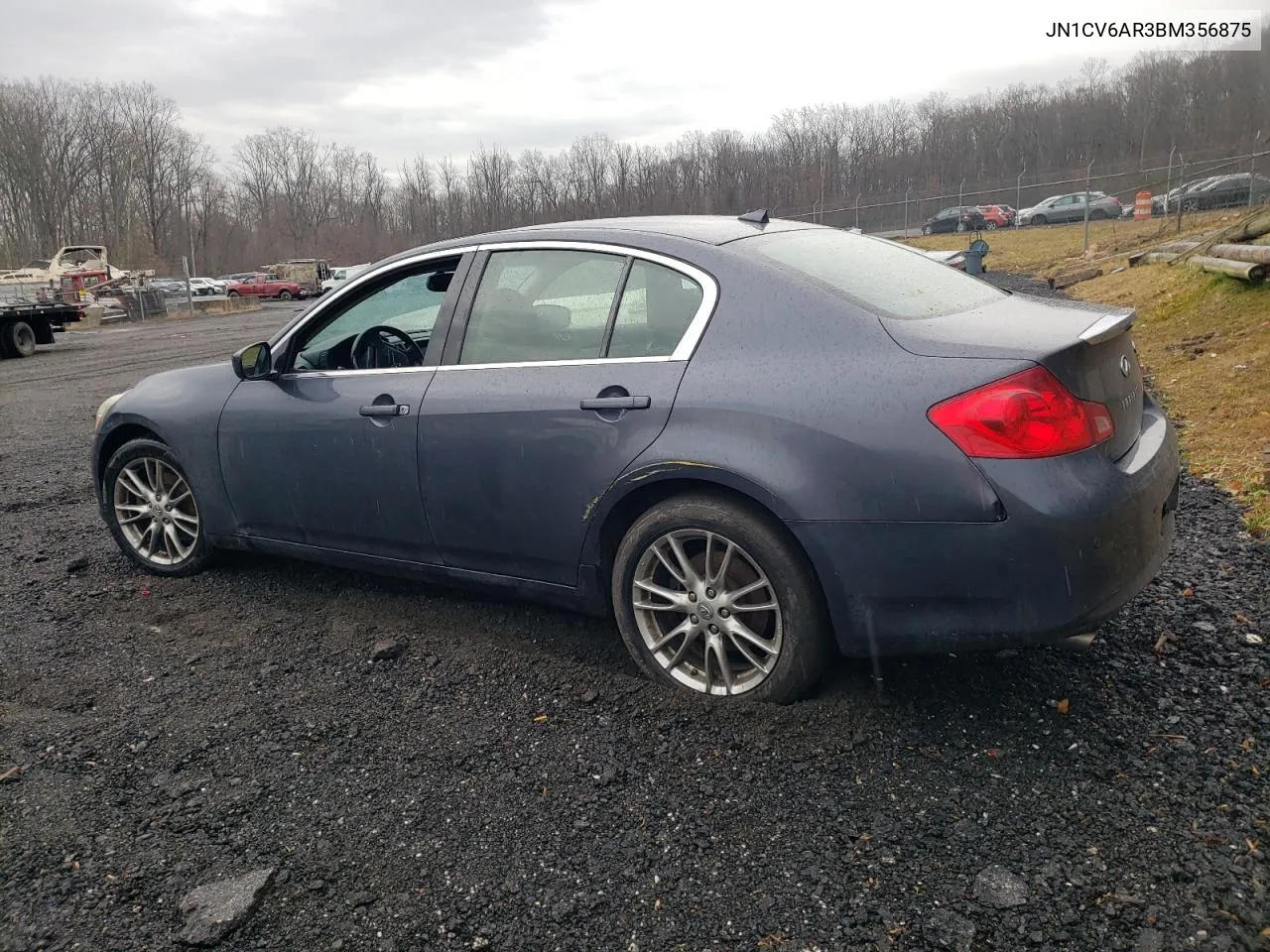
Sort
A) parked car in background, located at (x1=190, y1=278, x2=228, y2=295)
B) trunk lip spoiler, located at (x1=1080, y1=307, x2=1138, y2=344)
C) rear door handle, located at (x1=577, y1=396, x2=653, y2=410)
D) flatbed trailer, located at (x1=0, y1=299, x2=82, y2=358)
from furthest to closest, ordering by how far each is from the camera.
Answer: parked car in background, located at (x1=190, y1=278, x2=228, y2=295) < flatbed trailer, located at (x1=0, y1=299, x2=82, y2=358) < rear door handle, located at (x1=577, y1=396, x2=653, y2=410) < trunk lip spoiler, located at (x1=1080, y1=307, x2=1138, y2=344)

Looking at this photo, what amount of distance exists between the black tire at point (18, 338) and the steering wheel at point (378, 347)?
22058 mm

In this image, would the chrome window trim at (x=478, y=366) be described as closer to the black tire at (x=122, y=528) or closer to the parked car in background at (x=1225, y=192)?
the black tire at (x=122, y=528)

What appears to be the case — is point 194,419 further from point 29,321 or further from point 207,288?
point 207,288

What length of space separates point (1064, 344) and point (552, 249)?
1.87 meters

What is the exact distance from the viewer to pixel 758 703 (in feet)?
10.2

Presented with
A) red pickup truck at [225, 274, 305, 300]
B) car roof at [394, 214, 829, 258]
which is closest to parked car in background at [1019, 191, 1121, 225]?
red pickup truck at [225, 274, 305, 300]

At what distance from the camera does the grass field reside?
217 inches

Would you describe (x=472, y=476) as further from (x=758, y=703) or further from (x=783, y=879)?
(x=783, y=879)

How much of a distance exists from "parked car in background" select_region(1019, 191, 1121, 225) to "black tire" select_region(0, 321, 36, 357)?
1514 inches

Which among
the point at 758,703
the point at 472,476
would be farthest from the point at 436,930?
the point at 472,476

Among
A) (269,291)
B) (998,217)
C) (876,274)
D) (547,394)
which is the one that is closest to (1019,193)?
(998,217)

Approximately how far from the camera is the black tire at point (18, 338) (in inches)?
858

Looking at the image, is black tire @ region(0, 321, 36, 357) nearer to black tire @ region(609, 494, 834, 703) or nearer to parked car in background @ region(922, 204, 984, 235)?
black tire @ region(609, 494, 834, 703)

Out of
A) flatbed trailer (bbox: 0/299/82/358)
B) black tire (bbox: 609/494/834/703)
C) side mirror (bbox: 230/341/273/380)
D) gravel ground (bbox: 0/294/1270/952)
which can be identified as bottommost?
gravel ground (bbox: 0/294/1270/952)
